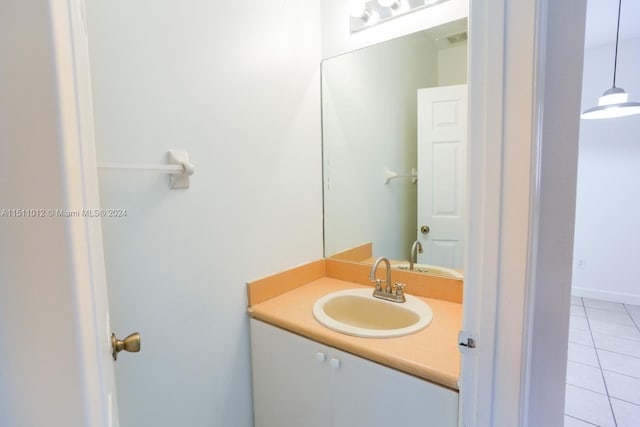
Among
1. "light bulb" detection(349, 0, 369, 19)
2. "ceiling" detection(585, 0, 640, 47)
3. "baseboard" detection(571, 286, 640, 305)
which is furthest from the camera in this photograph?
"baseboard" detection(571, 286, 640, 305)

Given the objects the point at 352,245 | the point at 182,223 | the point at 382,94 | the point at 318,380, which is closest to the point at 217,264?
the point at 182,223

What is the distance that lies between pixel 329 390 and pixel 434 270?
767 mm

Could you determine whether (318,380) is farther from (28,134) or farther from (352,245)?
(28,134)

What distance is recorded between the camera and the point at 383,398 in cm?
102

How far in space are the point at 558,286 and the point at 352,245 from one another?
1176 millimetres

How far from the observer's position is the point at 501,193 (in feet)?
1.96

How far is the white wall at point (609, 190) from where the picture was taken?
3.07 meters

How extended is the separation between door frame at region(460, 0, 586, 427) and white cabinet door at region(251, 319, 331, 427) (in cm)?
64

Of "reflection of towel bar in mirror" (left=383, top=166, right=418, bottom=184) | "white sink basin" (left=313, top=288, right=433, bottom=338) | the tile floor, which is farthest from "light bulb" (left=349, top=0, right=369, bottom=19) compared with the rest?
the tile floor

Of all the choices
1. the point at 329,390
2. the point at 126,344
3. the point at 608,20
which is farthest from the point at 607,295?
the point at 126,344

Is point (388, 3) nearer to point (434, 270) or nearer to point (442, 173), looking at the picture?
point (442, 173)

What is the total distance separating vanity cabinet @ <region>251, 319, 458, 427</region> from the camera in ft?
3.09

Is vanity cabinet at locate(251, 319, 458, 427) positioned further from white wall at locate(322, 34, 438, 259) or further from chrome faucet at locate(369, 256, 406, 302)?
white wall at locate(322, 34, 438, 259)

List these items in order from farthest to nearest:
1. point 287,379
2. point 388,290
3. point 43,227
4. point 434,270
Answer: point 434,270 < point 388,290 < point 287,379 < point 43,227
